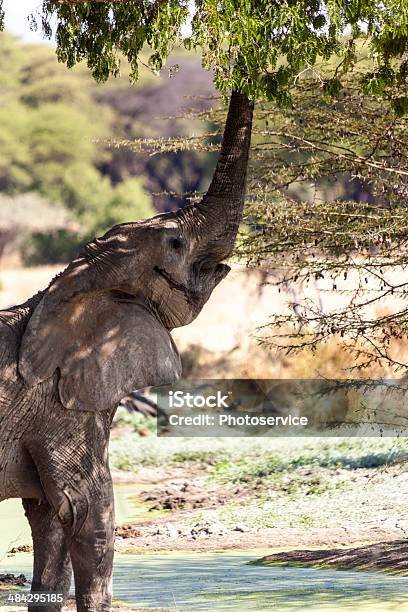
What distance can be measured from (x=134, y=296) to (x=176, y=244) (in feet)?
0.96

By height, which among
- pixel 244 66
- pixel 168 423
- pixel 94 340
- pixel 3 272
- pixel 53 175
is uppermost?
pixel 53 175

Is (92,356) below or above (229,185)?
below

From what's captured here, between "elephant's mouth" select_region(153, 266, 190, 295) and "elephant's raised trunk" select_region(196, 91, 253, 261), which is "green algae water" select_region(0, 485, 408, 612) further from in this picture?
"elephant's raised trunk" select_region(196, 91, 253, 261)

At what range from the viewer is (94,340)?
5.46 meters

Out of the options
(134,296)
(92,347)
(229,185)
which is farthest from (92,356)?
(229,185)

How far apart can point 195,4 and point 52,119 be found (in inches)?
1199

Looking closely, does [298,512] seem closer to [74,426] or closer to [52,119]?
[74,426]

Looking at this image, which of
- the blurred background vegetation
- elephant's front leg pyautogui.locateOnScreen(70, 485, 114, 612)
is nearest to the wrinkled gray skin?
elephant's front leg pyautogui.locateOnScreen(70, 485, 114, 612)

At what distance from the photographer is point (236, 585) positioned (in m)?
8.65

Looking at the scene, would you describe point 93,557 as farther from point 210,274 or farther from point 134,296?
point 210,274

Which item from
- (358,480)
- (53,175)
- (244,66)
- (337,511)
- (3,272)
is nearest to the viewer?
(244,66)

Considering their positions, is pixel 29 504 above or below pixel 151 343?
below

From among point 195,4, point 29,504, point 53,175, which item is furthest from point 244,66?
point 53,175

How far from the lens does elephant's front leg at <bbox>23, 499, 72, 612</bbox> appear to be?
570cm
